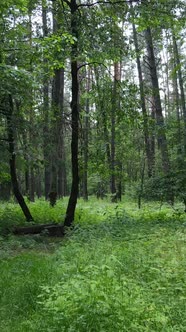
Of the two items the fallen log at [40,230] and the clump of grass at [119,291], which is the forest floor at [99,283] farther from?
the fallen log at [40,230]

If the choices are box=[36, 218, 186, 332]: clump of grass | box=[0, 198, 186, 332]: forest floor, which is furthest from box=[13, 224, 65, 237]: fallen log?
box=[36, 218, 186, 332]: clump of grass

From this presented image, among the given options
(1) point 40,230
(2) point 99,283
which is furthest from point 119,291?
(1) point 40,230

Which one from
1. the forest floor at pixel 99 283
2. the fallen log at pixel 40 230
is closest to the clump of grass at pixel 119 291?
the forest floor at pixel 99 283

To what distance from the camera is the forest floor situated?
384cm

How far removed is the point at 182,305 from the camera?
4.21 metres

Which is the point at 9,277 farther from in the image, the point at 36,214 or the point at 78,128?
the point at 36,214

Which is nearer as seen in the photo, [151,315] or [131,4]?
[151,315]

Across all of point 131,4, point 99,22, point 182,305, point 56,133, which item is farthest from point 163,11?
point 182,305

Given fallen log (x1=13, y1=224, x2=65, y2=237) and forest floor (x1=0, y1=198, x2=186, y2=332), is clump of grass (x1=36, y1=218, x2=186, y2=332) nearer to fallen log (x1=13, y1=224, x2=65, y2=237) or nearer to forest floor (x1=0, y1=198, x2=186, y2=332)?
forest floor (x1=0, y1=198, x2=186, y2=332)

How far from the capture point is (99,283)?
4457 mm

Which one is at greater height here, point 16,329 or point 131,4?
point 131,4

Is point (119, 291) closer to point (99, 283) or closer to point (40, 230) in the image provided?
point (99, 283)

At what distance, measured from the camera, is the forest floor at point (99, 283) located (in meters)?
3.84

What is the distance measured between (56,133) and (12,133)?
1688mm
